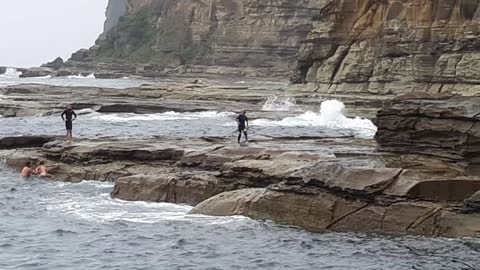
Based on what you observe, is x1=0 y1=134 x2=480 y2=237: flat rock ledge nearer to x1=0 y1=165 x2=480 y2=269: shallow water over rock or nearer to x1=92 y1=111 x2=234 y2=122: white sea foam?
x1=0 y1=165 x2=480 y2=269: shallow water over rock

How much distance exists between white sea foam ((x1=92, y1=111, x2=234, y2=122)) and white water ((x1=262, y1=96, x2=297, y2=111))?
5.24 meters

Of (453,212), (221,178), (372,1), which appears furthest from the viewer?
(372,1)

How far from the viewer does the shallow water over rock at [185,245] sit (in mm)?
16156

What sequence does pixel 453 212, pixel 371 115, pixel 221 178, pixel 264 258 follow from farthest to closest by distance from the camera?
1. pixel 371 115
2. pixel 221 178
3. pixel 453 212
4. pixel 264 258

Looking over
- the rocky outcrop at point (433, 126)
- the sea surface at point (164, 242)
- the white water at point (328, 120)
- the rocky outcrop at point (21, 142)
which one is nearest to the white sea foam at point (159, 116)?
the white water at point (328, 120)

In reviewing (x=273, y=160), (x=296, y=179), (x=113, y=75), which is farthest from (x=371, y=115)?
(x=113, y=75)

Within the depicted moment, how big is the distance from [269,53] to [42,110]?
64316 mm

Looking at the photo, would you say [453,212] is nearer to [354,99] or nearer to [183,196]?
[183,196]

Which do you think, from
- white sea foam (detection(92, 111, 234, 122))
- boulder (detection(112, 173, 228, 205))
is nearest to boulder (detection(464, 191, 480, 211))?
boulder (detection(112, 173, 228, 205))

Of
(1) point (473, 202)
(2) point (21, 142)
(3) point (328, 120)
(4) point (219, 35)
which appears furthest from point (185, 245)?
(4) point (219, 35)

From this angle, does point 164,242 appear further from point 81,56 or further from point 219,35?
point 81,56

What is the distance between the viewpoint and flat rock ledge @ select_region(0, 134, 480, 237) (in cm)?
1823

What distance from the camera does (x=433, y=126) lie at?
76.0ft

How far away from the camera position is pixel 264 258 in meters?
16.6
